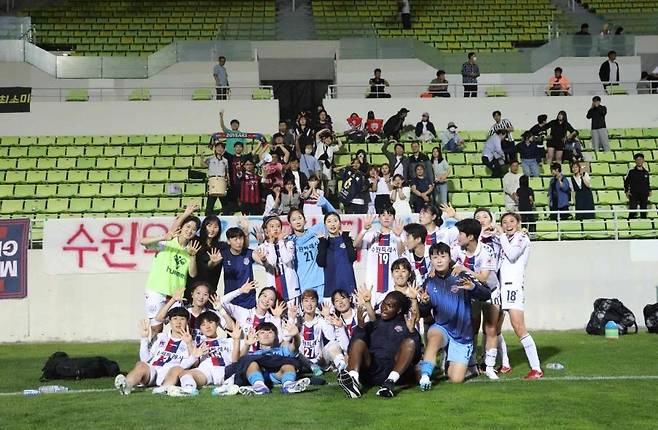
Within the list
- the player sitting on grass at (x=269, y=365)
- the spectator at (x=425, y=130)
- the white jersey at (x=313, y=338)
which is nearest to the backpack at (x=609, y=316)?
the white jersey at (x=313, y=338)

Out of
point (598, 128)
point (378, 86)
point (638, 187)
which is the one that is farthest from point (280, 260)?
point (378, 86)

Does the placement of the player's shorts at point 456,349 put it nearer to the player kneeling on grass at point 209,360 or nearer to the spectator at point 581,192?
the player kneeling on grass at point 209,360

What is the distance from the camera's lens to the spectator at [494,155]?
23.2m

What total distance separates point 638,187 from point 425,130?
5.90m

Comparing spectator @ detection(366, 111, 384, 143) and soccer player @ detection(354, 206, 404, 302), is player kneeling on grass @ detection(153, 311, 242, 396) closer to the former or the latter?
soccer player @ detection(354, 206, 404, 302)

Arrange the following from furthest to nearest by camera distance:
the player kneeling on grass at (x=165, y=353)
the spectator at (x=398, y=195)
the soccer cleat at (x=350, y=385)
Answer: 1. the spectator at (x=398, y=195)
2. the player kneeling on grass at (x=165, y=353)
3. the soccer cleat at (x=350, y=385)

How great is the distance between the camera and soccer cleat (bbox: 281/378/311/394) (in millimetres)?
10477

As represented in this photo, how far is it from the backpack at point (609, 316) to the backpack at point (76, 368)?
8.46 metres

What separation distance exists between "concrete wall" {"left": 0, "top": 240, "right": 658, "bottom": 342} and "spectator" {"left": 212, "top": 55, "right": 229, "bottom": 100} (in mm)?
10916

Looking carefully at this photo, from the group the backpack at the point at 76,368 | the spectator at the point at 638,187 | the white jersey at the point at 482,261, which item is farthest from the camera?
the spectator at the point at 638,187

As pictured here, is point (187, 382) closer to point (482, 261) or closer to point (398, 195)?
point (482, 261)

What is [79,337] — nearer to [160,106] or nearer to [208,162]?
[208,162]

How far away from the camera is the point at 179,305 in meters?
12.0

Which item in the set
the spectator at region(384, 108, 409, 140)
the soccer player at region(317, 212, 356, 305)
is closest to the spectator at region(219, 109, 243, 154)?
the spectator at region(384, 108, 409, 140)
